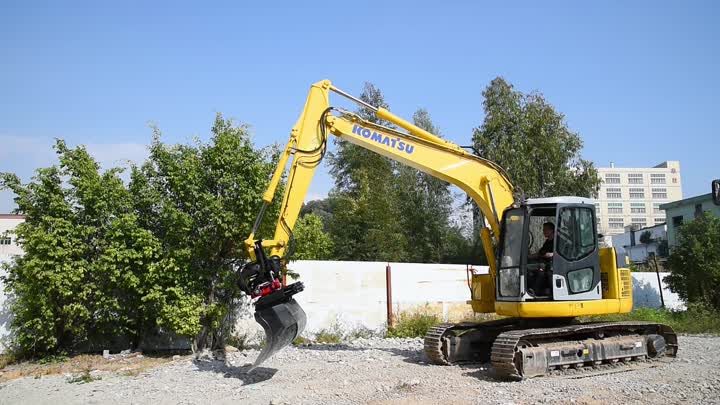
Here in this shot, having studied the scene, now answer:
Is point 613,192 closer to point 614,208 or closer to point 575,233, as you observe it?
point 614,208

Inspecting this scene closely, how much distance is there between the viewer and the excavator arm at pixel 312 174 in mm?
8523

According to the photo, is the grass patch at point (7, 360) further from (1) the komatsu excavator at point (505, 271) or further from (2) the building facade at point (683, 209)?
(2) the building facade at point (683, 209)

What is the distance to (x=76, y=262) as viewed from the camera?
39.8 feet

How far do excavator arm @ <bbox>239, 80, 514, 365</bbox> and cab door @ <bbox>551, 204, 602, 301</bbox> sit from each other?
112 cm

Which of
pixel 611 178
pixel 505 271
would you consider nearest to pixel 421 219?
pixel 505 271

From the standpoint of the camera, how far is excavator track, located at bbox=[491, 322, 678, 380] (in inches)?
353

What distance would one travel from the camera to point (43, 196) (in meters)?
12.3

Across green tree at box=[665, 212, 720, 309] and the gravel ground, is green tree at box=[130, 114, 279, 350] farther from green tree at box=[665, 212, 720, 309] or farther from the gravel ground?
green tree at box=[665, 212, 720, 309]

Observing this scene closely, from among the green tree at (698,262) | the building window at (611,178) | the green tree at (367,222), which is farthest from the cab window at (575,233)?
the building window at (611,178)

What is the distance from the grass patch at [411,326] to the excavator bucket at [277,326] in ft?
23.1

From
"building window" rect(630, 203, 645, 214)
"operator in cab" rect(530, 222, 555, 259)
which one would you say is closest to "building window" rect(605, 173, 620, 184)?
"building window" rect(630, 203, 645, 214)

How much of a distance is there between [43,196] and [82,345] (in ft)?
10.2

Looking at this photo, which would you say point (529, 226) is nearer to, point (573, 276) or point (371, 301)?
point (573, 276)

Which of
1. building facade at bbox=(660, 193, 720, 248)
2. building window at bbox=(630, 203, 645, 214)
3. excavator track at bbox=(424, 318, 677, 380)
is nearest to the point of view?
excavator track at bbox=(424, 318, 677, 380)
